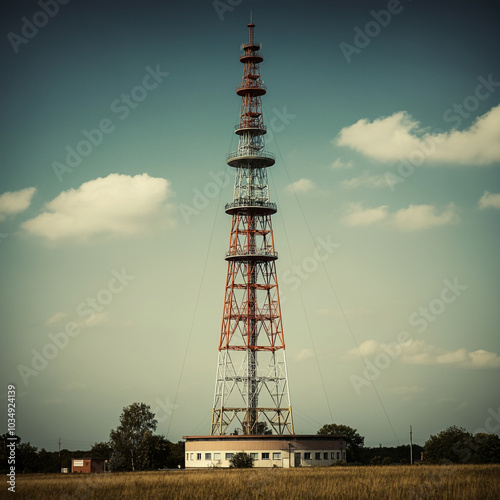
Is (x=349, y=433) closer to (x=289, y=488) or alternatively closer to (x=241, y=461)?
(x=241, y=461)

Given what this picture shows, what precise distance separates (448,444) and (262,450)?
43104mm

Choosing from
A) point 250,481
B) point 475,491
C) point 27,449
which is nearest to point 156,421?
point 27,449

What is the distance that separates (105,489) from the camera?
45.3 meters

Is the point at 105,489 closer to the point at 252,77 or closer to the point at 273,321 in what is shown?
the point at 273,321

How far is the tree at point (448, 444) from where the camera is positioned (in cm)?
10696

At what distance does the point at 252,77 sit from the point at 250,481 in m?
50.2

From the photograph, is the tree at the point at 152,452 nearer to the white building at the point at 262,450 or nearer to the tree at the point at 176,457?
the tree at the point at 176,457

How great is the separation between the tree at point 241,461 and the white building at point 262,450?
3.59 feet

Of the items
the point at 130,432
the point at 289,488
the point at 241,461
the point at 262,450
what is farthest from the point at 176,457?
the point at 289,488

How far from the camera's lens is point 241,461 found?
77250 mm

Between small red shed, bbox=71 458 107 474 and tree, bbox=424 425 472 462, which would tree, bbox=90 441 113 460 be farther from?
tree, bbox=424 425 472 462

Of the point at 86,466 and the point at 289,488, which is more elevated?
the point at 289,488

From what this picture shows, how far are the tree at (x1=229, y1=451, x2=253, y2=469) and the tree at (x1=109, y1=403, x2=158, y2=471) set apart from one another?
2039cm

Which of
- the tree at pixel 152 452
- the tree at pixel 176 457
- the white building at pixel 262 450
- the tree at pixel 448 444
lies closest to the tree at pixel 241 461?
the white building at pixel 262 450
